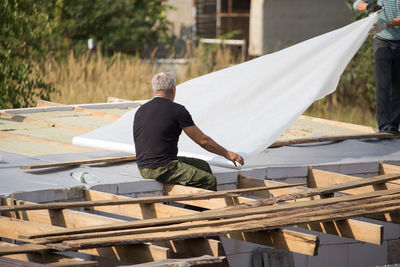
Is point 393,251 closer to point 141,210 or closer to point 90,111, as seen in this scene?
point 141,210

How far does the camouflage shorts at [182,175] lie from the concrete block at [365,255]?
6.75 ft

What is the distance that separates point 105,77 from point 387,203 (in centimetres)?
887

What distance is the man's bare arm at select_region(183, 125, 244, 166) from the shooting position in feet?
21.1

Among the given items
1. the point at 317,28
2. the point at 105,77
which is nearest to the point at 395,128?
the point at 105,77

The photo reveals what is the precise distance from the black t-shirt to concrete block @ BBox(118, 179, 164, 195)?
0.15 meters

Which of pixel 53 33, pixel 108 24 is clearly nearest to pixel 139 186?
pixel 53 33

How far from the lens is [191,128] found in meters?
6.42

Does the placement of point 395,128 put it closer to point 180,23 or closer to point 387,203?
point 387,203

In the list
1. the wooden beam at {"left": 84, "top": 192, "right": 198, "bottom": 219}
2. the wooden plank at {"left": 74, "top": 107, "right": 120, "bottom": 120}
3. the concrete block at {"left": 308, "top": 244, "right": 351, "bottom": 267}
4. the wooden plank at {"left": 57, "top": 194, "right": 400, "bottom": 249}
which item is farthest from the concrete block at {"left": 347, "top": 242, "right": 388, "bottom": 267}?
the wooden plank at {"left": 74, "top": 107, "right": 120, "bottom": 120}

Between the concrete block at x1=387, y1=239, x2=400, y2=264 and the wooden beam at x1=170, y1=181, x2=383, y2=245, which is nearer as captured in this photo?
the wooden beam at x1=170, y1=181, x2=383, y2=245

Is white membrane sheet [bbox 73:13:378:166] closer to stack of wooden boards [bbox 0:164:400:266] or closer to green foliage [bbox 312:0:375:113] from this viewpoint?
stack of wooden boards [bbox 0:164:400:266]

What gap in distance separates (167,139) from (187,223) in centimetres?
139

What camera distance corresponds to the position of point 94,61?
1589cm

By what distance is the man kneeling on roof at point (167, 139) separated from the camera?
253 inches
